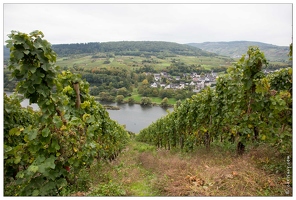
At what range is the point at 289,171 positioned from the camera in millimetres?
5066

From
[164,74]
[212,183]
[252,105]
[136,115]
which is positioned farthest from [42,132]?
[164,74]

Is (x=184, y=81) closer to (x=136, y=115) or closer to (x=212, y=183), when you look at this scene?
(x=136, y=115)

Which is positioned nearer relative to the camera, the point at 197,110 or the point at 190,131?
the point at 197,110

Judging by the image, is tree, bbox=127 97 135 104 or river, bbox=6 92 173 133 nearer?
river, bbox=6 92 173 133

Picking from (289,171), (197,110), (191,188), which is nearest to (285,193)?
(289,171)

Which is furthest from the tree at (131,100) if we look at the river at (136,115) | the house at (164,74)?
the house at (164,74)

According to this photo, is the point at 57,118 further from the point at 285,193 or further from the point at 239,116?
the point at 239,116

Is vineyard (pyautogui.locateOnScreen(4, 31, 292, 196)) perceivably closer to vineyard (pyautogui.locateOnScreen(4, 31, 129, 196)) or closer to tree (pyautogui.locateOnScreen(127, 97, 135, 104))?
vineyard (pyautogui.locateOnScreen(4, 31, 129, 196))

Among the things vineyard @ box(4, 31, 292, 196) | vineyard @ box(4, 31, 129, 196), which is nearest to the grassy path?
vineyard @ box(4, 31, 292, 196)

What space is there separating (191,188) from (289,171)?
2.38m

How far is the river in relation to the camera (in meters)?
57.5

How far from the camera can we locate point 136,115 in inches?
2559

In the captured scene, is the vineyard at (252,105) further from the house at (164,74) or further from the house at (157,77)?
the house at (164,74)

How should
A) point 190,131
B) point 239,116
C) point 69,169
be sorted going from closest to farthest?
point 69,169
point 239,116
point 190,131
